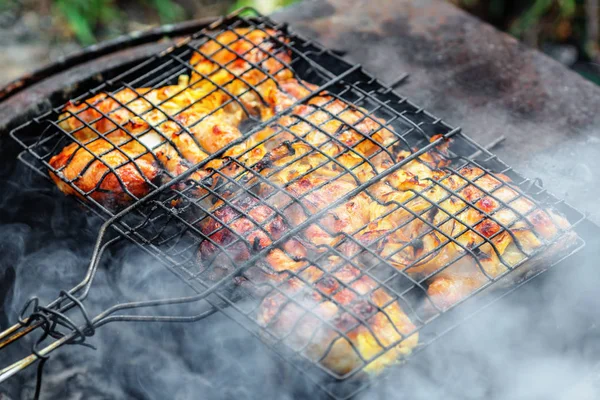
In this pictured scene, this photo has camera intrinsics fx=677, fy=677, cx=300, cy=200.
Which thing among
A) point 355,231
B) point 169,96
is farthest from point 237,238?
point 169,96

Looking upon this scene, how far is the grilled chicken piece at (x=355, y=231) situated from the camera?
272 cm

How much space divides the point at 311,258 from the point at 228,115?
130 centimetres

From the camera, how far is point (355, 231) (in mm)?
3127

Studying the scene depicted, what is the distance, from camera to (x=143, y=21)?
354 inches

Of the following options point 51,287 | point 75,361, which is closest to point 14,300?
point 51,287

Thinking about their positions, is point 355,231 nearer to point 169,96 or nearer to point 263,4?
point 169,96

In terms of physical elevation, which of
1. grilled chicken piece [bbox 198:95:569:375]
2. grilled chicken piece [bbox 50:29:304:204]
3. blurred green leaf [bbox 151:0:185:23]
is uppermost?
grilled chicken piece [bbox 50:29:304:204]

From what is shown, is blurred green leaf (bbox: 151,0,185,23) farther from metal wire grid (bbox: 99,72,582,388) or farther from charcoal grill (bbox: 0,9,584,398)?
metal wire grid (bbox: 99,72,582,388)

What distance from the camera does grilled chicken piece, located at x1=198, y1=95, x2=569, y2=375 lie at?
2725 mm

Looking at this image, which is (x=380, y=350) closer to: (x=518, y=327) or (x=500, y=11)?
(x=518, y=327)

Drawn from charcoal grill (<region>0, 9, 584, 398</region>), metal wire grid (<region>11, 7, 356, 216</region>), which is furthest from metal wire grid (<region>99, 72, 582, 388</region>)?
metal wire grid (<region>11, 7, 356, 216</region>)

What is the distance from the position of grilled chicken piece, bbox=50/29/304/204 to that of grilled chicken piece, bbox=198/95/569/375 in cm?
34

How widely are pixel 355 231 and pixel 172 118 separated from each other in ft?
4.16

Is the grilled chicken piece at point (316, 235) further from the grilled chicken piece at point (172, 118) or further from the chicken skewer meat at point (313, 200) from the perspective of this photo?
the grilled chicken piece at point (172, 118)
